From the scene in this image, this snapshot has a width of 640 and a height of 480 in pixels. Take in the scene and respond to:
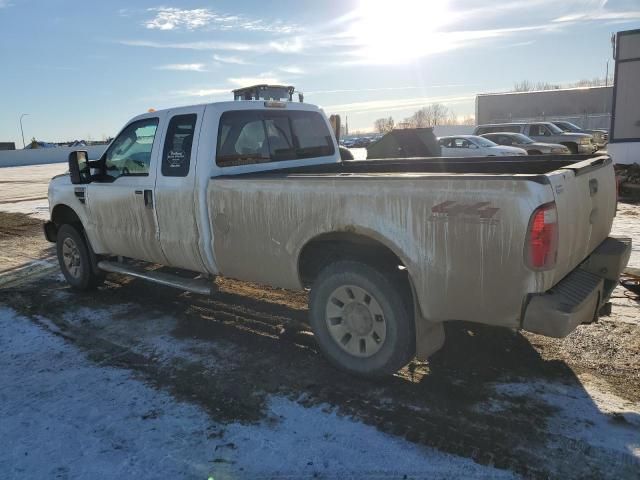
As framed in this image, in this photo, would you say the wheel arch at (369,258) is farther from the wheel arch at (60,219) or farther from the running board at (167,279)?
the wheel arch at (60,219)

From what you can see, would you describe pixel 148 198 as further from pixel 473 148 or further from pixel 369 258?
pixel 473 148

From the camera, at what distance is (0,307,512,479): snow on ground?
2830 mm

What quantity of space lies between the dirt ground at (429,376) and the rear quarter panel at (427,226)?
63cm

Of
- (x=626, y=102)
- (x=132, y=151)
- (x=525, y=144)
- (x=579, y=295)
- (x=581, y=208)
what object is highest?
(x=626, y=102)

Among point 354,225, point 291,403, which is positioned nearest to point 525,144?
point 354,225

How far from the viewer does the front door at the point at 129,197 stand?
5.06 m

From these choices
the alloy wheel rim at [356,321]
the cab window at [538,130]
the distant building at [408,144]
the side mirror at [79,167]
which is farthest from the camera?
the cab window at [538,130]

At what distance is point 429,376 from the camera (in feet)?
12.5

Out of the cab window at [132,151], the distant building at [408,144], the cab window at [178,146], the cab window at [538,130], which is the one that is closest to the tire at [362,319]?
the cab window at [178,146]

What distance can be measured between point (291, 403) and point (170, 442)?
0.83 meters

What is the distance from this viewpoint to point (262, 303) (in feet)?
18.5

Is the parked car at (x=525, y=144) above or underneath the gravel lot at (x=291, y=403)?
above

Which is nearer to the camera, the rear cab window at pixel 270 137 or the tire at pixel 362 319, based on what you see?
the tire at pixel 362 319

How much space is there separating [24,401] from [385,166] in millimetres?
3943
